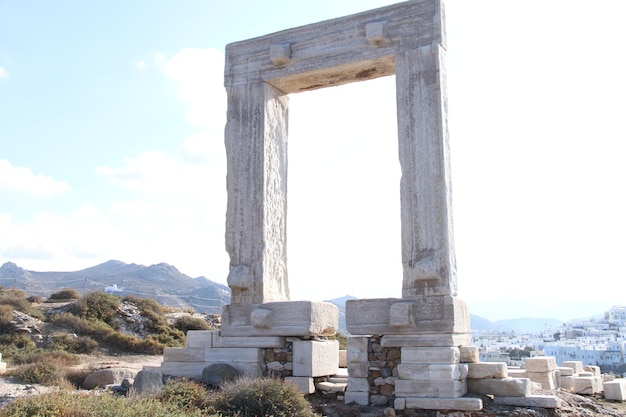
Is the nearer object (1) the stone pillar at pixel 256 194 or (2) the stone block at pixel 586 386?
(1) the stone pillar at pixel 256 194

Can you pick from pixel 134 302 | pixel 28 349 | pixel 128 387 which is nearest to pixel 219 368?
pixel 128 387

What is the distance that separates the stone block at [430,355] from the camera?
7.99 m

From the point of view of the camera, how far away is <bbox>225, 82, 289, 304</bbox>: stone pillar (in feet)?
31.5

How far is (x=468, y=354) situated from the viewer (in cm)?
841

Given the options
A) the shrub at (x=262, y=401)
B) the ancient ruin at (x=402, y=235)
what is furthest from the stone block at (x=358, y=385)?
the shrub at (x=262, y=401)

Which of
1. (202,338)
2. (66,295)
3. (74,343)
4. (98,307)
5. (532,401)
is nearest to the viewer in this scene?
(532,401)

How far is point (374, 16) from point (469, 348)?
15.8 feet

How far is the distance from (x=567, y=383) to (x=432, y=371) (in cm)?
356

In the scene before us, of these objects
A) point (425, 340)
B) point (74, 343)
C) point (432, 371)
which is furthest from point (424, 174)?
point (74, 343)

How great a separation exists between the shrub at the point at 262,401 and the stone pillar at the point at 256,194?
195cm

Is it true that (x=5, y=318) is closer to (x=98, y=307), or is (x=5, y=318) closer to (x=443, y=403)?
(x=98, y=307)

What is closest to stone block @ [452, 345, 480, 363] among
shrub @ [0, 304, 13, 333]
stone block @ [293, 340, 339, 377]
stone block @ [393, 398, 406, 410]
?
stone block @ [393, 398, 406, 410]

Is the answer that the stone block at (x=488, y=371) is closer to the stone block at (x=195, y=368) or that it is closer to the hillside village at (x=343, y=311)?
the stone block at (x=195, y=368)

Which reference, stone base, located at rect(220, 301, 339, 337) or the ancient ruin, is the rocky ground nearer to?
the ancient ruin
